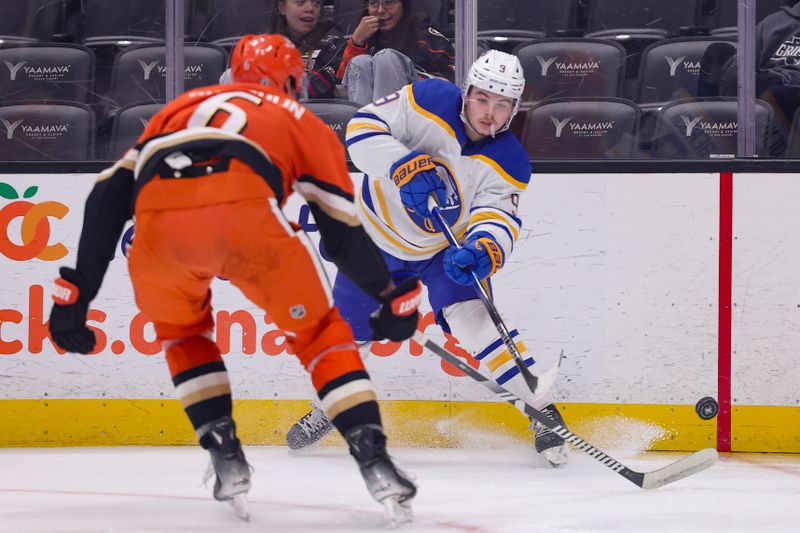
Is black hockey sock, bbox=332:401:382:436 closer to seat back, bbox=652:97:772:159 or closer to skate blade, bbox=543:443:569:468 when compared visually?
skate blade, bbox=543:443:569:468

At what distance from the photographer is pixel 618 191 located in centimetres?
344

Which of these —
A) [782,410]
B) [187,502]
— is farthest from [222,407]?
[782,410]

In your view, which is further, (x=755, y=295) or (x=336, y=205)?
(x=755, y=295)

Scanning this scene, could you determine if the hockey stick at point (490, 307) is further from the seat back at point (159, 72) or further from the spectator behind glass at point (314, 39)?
the seat back at point (159, 72)

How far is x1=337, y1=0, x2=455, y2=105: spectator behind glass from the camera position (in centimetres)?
363

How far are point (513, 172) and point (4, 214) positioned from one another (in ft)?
5.37

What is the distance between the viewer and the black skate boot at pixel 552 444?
10.4 feet

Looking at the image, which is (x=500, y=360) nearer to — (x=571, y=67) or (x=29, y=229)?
(x=571, y=67)

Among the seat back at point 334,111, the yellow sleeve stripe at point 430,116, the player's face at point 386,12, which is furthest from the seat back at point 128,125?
the yellow sleeve stripe at point 430,116

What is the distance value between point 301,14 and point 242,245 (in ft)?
6.31

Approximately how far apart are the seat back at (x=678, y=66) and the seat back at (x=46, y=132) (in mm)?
1902

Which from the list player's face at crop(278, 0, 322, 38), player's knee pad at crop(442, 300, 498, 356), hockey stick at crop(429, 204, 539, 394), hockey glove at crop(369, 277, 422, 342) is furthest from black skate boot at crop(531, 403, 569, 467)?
player's face at crop(278, 0, 322, 38)

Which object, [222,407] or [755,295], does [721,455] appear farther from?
[222,407]

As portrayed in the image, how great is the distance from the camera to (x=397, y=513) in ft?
7.47
